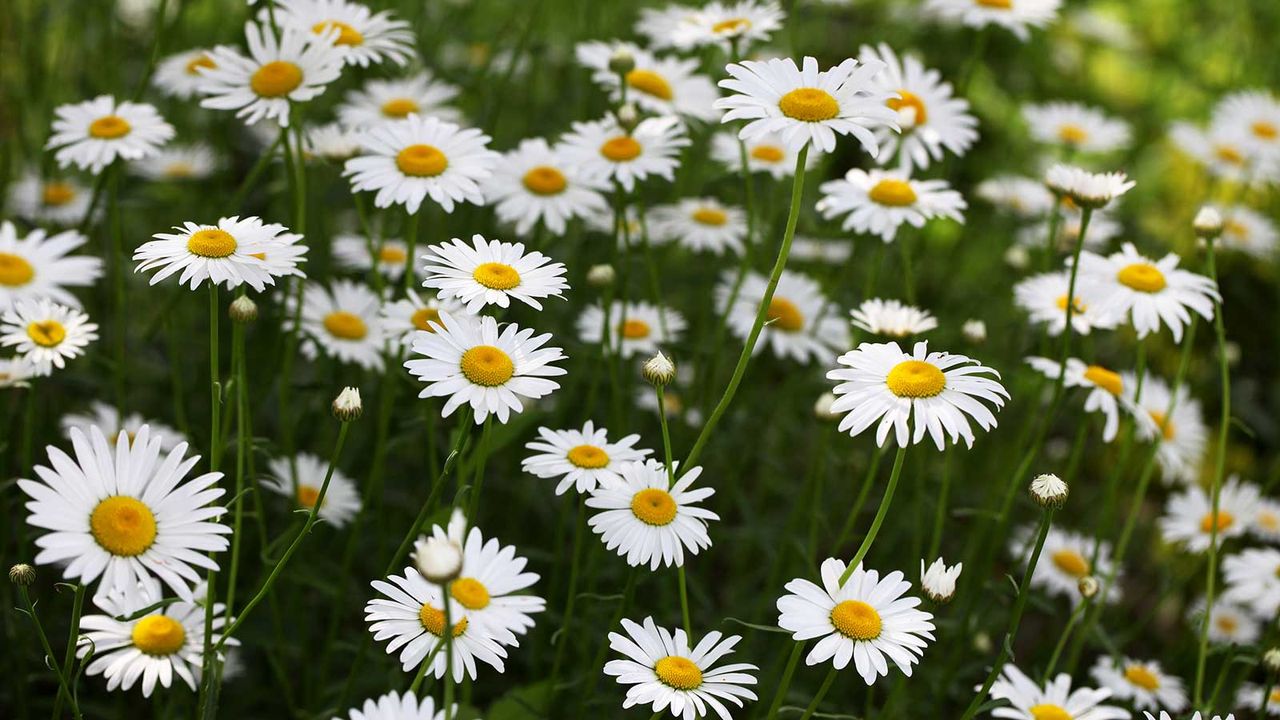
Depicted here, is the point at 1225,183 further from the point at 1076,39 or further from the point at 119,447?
the point at 119,447

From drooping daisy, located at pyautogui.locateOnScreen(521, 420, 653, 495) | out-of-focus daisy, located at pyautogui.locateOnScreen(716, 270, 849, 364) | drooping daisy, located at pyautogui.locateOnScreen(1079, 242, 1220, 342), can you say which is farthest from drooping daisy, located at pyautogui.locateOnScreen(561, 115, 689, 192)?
drooping daisy, located at pyautogui.locateOnScreen(1079, 242, 1220, 342)

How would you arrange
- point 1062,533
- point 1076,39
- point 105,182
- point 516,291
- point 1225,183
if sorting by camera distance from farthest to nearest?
point 1076,39 < point 1225,183 < point 1062,533 < point 105,182 < point 516,291

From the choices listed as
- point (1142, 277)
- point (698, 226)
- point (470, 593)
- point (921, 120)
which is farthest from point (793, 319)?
point (470, 593)

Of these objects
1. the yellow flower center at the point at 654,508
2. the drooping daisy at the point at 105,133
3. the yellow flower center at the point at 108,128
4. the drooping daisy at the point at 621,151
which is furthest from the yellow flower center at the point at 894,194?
the yellow flower center at the point at 108,128

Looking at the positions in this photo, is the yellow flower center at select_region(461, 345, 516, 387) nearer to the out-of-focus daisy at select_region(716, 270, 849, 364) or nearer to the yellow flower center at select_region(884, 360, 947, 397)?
the yellow flower center at select_region(884, 360, 947, 397)

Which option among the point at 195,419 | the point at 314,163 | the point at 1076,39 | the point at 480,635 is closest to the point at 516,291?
the point at 480,635

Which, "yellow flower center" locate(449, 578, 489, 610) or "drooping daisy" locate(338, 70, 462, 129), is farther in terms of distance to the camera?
"drooping daisy" locate(338, 70, 462, 129)
